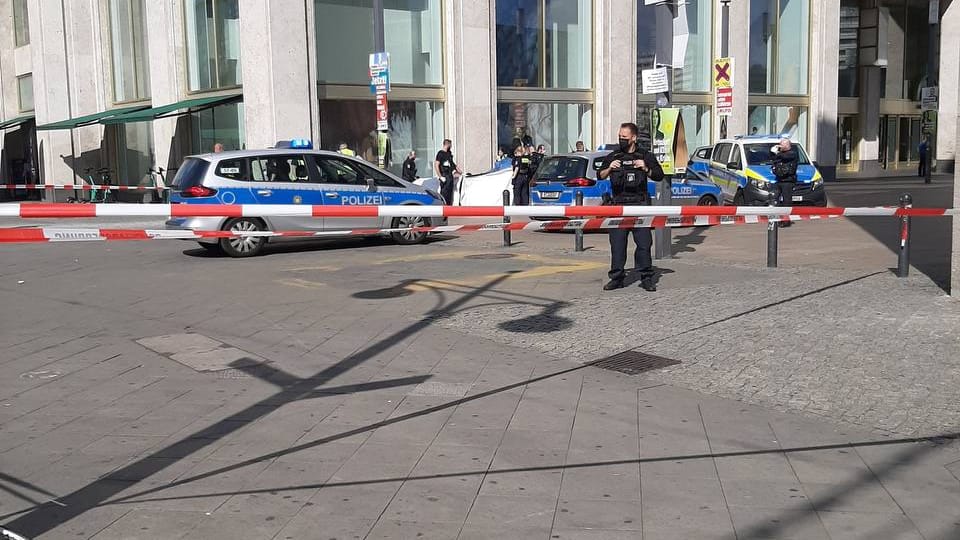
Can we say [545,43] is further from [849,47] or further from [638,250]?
[849,47]

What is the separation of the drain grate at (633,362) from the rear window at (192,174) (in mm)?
8877

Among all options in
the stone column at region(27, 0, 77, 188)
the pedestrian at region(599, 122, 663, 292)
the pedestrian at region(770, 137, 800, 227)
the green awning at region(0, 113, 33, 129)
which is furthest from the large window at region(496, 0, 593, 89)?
the green awning at region(0, 113, 33, 129)

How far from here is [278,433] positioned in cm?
554

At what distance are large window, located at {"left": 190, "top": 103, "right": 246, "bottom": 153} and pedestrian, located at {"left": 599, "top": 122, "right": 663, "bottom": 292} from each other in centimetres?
1637

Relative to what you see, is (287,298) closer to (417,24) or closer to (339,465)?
(339,465)

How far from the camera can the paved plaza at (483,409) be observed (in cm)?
429

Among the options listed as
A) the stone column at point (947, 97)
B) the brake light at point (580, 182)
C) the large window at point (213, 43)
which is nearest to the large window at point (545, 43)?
the large window at point (213, 43)

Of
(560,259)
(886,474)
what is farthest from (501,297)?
(886,474)

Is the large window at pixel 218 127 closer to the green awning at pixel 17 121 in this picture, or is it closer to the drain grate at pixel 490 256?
the drain grate at pixel 490 256

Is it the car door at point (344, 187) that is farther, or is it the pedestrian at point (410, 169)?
the pedestrian at point (410, 169)

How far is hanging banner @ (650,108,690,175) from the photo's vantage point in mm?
13469

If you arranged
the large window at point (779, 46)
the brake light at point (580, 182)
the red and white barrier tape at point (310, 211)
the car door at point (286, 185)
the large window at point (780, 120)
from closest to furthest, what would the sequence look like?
1. the red and white barrier tape at point (310, 211)
2. the car door at point (286, 185)
3. the brake light at point (580, 182)
4. the large window at point (779, 46)
5. the large window at point (780, 120)

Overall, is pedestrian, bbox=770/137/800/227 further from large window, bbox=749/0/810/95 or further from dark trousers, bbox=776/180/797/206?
large window, bbox=749/0/810/95

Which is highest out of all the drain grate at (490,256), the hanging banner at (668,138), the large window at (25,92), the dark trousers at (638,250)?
the large window at (25,92)
